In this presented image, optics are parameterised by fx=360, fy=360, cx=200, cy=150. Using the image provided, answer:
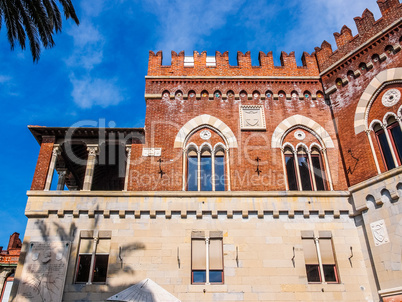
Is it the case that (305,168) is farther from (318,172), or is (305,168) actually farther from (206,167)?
(206,167)

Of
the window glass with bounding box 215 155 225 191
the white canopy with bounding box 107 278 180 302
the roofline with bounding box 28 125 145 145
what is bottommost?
the white canopy with bounding box 107 278 180 302

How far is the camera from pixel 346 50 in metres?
17.4

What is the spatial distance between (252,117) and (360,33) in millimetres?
6389

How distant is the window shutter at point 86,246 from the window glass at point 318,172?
9.79 meters

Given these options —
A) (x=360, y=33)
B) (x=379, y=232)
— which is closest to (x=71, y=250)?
(x=379, y=232)

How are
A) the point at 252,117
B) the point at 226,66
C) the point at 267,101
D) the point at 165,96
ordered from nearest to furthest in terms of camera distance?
the point at 252,117 < the point at 267,101 < the point at 165,96 < the point at 226,66

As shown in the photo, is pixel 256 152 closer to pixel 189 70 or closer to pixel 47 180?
pixel 189 70

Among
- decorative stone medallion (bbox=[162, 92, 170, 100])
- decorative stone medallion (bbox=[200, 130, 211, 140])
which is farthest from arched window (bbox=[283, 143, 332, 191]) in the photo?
decorative stone medallion (bbox=[162, 92, 170, 100])

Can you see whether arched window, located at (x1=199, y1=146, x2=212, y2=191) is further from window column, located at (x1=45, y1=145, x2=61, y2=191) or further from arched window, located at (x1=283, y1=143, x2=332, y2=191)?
window column, located at (x1=45, y1=145, x2=61, y2=191)

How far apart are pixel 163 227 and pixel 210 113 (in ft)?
19.8

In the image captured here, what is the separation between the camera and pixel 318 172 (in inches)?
636

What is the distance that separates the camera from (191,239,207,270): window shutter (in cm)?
1367

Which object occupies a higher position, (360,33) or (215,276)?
(360,33)

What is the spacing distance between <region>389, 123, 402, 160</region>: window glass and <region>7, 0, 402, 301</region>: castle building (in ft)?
0.14
